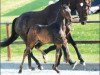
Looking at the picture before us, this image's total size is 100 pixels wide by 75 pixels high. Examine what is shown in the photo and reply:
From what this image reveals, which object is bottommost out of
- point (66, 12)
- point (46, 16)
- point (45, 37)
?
point (45, 37)

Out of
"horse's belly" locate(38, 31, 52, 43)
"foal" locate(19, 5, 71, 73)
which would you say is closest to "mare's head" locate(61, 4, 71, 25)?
"foal" locate(19, 5, 71, 73)

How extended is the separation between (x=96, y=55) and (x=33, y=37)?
5.62 meters

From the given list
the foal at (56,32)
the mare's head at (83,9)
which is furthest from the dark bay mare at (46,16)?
the foal at (56,32)

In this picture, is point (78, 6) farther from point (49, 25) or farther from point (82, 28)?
point (82, 28)

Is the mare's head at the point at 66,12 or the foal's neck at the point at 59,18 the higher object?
the mare's head at the point at 66,12

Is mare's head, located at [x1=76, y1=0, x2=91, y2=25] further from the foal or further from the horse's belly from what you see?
the horse's belly

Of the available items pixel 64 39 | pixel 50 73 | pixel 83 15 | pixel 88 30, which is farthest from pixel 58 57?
pixel 88 30

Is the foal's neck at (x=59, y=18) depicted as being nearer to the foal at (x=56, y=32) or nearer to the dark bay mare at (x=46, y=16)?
the foal at (x=56, y=32)

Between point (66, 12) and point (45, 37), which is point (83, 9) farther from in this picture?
point (45, 37)

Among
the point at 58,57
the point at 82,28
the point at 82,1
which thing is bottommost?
the point at 82,28

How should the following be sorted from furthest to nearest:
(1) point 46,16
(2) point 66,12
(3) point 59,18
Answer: (1) point 46,16 < (3) point 59,18 < (2) point 66,12

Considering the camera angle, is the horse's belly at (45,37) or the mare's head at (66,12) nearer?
the mare's head at (66,12)

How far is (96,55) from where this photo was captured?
367 inches

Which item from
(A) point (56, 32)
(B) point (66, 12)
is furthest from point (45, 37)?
(B) point (66, 12)
